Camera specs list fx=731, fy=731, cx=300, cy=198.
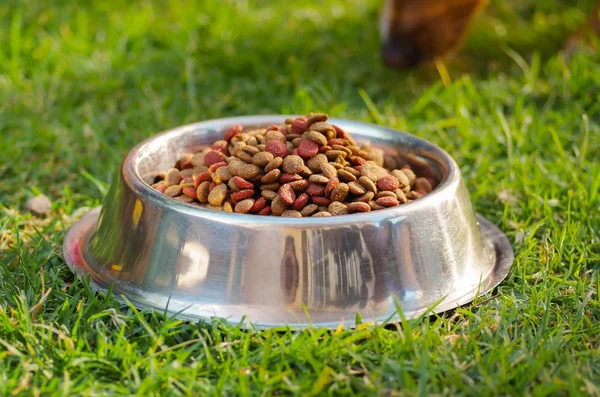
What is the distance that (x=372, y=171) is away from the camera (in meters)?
1.88

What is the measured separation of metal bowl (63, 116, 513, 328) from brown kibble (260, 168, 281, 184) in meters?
0.23

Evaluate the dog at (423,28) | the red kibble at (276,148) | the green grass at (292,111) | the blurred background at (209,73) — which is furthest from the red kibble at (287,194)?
the dog at (423,28)

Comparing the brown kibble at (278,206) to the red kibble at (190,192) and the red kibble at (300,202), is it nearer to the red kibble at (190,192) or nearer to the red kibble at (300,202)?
the red kibble at (300,202)

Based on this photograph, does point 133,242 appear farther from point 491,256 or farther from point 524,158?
point 524,158

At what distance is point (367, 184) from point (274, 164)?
0.78 ft

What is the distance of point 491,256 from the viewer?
198cm

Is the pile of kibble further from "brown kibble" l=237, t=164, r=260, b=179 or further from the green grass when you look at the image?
the green grass

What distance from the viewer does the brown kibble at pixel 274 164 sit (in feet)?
5.95

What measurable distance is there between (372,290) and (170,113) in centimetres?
171

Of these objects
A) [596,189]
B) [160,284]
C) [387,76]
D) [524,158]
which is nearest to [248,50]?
[387,76]

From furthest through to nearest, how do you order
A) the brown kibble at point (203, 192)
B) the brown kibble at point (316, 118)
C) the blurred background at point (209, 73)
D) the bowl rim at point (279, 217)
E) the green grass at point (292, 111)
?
the blurred background at point (209, 73)
the brown kibble at point (316, 118)
the brown kibble at point (203, 192)
the bowl rim at point (279, 217)
the green grass at point (292, 111)

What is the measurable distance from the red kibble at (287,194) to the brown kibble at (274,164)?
0.06m

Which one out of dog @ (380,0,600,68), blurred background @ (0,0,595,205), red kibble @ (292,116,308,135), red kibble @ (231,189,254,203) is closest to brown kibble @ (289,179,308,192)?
red kibble @ (231,189,254,203)

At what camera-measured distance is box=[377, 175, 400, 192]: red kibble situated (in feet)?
6.06
